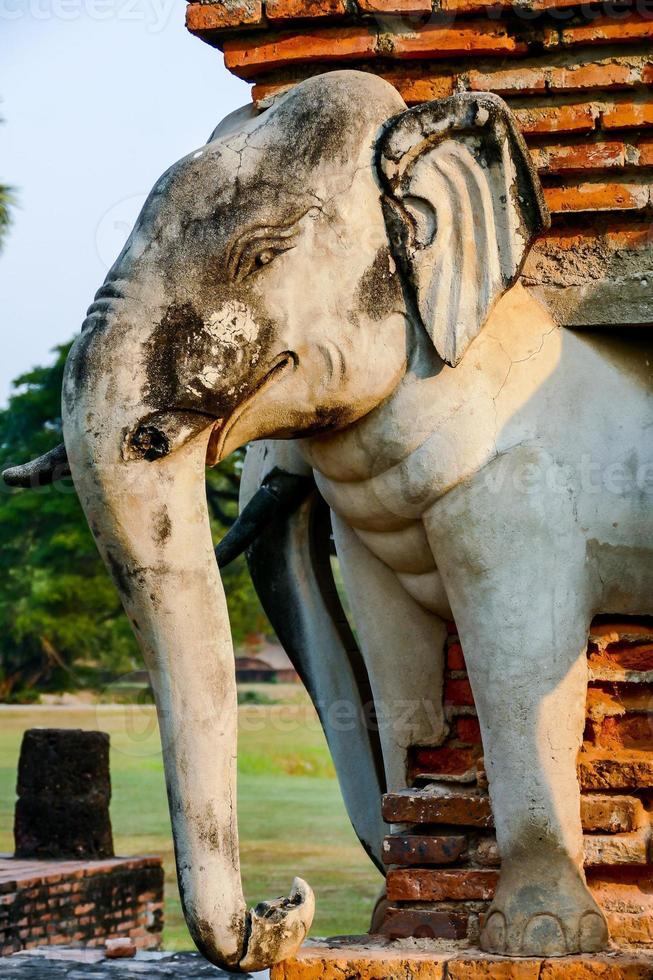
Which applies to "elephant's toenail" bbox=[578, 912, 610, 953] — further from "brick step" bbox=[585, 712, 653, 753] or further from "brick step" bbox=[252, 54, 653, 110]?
"brick step" bbox=[252, 54, 653, 110]

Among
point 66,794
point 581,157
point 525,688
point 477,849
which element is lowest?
point 66,794

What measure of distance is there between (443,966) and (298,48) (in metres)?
2.18

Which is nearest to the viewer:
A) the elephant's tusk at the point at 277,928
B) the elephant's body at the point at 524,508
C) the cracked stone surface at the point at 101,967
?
the elephant's tusk at the point at 277,928

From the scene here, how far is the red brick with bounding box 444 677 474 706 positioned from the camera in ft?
13.1

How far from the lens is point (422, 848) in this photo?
12.4 ft

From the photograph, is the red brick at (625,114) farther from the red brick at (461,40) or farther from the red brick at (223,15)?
the red brick at (223,15)

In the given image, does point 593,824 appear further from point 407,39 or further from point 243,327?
point 407,39

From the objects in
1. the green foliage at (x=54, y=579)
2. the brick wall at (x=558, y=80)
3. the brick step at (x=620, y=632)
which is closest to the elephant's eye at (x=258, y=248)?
the brick wall at (x=558, y=80)

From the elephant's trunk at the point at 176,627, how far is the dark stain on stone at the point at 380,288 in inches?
20.9

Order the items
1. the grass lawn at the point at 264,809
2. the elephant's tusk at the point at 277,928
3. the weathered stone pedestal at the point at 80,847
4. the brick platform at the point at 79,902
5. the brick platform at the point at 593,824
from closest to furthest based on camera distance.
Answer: the elephant's tusk at the point at 277,928
the brick platform at the point at 593,824
the brick platform at the point at 79,902
the weathered stone pedestal at the point at 80,847
the grass lawn at the point at 264,809

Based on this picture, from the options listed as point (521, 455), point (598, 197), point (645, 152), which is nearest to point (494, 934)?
point (521, 455)

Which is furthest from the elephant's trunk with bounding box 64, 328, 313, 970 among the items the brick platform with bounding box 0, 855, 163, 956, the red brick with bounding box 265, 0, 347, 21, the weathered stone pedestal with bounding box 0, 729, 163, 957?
the weathered stone pedestal with bounding box 0, 729, 163, 957

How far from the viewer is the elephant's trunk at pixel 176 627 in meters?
3.25

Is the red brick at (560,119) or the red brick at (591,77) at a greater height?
the red brick at (591,77)
